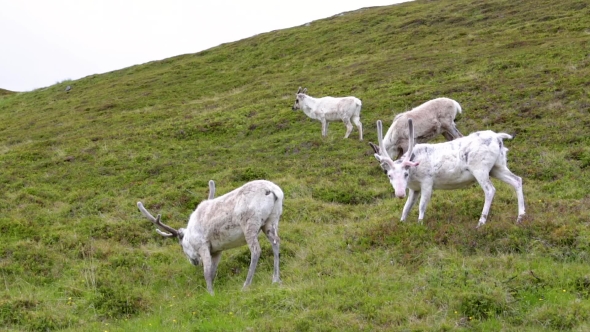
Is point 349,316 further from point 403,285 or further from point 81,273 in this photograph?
point 81,273

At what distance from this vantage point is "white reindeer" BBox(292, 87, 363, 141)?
73.7 feet

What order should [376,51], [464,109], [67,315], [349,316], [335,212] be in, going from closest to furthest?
[349,316] < [67,315] < [335,212] < [464,109] < [376,51]

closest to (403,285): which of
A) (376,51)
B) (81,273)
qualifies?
(81,273)

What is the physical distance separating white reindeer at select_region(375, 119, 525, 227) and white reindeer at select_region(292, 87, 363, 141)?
10.2m

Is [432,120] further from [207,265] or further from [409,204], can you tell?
[207,265]

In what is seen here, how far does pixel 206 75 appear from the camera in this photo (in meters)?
47.6

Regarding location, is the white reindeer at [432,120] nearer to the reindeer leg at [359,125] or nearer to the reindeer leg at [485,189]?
the reindeer leg at [359,125]

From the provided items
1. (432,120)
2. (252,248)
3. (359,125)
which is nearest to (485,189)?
(252,248)

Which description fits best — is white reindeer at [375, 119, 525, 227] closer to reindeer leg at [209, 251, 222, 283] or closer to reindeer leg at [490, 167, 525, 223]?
reindeer leg at [490, 167, 525, 223]

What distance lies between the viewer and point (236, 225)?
32.7 feet

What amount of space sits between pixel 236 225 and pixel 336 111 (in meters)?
13.6

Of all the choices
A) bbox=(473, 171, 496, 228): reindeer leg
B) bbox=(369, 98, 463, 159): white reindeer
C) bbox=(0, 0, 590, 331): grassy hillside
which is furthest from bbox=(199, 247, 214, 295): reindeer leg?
bbox=(369, 98, 463, 159): white reindeer

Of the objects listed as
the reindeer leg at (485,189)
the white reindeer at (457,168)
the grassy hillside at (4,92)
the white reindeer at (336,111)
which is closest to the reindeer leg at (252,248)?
the white reindeer at (457,168)

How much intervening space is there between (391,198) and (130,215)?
687 cm
